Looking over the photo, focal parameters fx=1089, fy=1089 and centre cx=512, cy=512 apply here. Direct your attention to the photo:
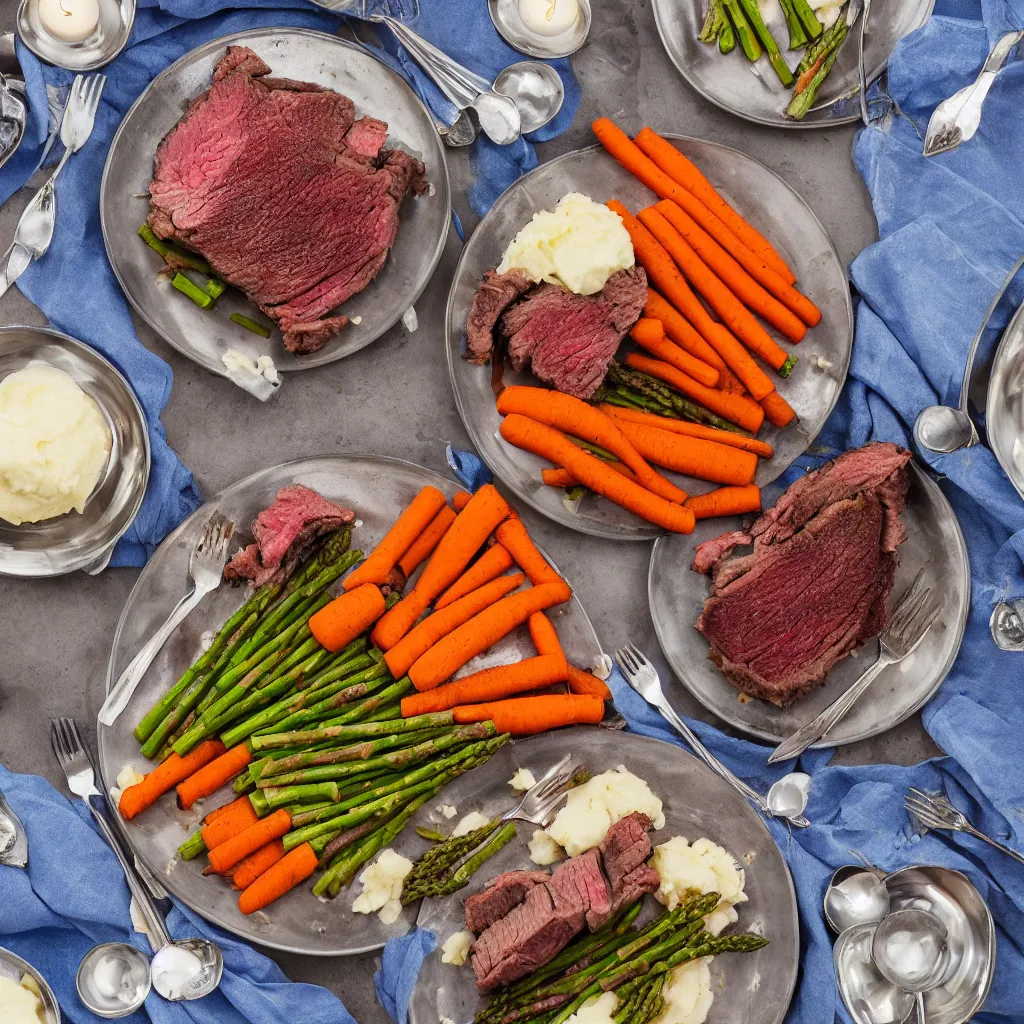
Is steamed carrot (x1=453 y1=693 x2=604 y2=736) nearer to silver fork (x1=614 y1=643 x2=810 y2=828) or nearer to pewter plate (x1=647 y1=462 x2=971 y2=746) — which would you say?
silver fork (x1=614 y1=643 x2=810 y2=828)

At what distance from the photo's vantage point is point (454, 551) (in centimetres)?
483

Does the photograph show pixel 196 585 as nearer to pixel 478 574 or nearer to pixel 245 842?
pixel 245 842

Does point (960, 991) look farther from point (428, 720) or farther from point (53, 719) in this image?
point (53, 719)

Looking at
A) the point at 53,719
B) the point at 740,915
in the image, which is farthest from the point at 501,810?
the point at 53,719

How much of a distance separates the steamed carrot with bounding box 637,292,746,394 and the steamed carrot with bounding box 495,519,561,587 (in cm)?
114

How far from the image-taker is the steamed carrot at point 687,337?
4980 millimetres

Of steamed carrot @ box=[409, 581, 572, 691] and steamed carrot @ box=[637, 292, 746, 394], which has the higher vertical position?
steamed carrot @ box=[637, 292, 746, 394]

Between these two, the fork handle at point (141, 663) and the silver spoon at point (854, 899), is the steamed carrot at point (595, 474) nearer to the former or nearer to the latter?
the fork handle at point (141, 663)

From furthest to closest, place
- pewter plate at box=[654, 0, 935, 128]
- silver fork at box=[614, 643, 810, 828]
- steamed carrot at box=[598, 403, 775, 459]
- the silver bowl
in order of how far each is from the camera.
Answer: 1. pewter plate at box=[654, 0, 935, 128]
2. steamed carrot at box=[598, 403, 775, 459]
3. silver fork at box=[614, 643, 810, 828]
4. the silver bowl

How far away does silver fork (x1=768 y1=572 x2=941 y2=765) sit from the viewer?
15.7 feet

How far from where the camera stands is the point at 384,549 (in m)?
4.79

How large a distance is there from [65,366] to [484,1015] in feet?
10.9

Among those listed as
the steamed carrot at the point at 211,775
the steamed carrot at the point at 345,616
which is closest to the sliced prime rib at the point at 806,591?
the steamed carrot at the point at 345,616

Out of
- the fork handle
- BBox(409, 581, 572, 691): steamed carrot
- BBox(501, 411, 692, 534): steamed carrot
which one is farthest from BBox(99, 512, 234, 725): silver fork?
BBox(501, 411, 692, 534): steamed carrot
